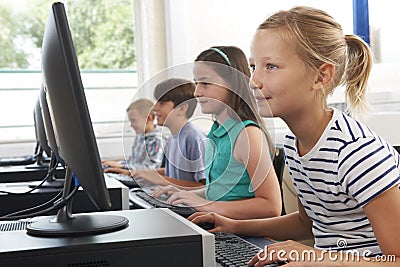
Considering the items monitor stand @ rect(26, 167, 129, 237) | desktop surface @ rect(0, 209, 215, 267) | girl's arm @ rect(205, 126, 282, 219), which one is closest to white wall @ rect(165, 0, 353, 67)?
girl's arm @ rect(205, 126, 282, 219)

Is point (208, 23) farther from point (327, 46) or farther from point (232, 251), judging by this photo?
point (232, 251)

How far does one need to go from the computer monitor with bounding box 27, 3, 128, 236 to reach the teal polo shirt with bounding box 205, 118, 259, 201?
74 centimetres

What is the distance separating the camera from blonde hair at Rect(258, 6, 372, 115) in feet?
4.26

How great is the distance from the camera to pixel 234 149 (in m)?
1.74

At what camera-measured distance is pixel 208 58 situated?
1828 mm

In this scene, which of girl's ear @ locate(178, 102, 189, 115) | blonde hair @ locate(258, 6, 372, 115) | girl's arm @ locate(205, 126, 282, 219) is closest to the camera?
blonde hair @ locate(258, 6, 372, 115)

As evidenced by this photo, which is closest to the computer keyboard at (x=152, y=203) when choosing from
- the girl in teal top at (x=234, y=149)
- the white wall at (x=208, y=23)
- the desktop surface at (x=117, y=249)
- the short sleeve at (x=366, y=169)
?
the girl in teal top at (x=234, y=149)

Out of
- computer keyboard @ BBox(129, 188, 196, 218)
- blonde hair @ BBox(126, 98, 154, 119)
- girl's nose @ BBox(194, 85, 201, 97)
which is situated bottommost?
computer keyboard @ BBox(129, 188, 196, 218)

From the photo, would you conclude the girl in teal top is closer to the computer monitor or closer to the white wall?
the computer monitor

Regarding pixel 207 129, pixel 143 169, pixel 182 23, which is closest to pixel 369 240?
pixel 143 169

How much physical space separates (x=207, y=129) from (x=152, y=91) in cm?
23

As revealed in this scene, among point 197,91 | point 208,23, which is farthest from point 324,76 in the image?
point 208,23

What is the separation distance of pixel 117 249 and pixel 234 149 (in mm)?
919

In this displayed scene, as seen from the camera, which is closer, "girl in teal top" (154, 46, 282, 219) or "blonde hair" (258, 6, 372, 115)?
"blonde hair" (258, 6, 372, 115)
